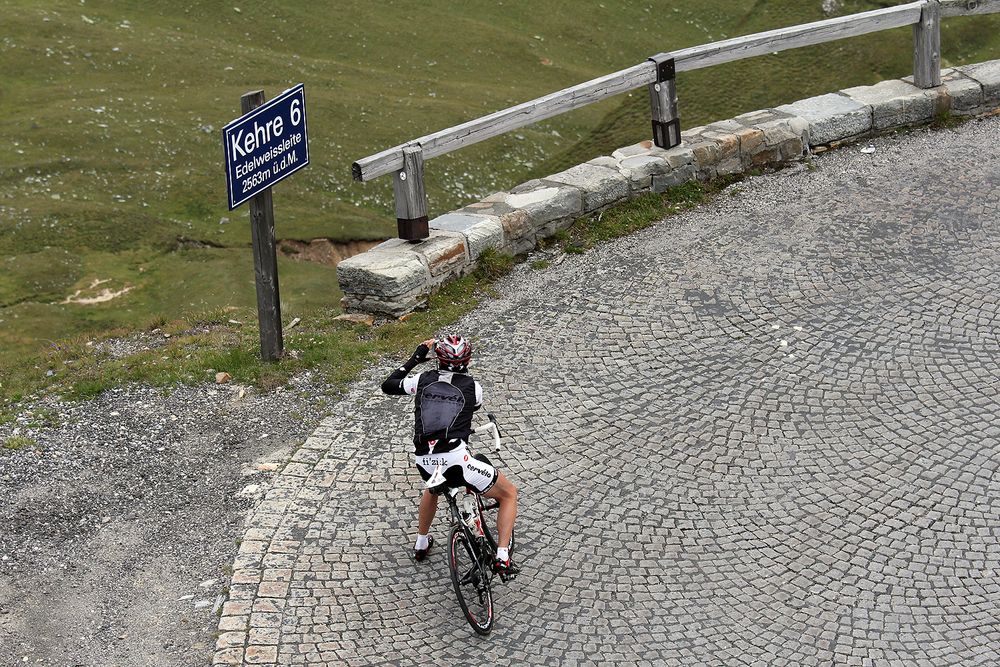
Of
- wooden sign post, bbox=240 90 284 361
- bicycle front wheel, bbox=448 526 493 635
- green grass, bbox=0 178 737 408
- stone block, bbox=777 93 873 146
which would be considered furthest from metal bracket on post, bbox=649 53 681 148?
bicycle front wheel, bbox=448 526 493 635

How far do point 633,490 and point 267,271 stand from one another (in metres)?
4.13

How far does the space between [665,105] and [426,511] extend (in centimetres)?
756

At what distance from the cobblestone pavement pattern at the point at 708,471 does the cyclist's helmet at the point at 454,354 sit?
148 cm

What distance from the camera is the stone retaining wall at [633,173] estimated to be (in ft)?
38.9

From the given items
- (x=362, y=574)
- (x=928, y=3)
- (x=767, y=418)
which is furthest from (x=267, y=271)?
(x=928, y=3)

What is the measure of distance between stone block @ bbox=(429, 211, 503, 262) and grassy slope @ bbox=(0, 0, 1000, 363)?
249 centimetres

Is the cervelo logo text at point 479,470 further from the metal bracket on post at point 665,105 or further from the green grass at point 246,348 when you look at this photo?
the metal bracket on post at point 665,105

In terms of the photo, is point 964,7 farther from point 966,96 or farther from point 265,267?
point 265,267

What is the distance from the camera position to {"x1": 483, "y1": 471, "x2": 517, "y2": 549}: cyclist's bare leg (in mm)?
7688

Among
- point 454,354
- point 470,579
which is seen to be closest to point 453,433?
point 454,354

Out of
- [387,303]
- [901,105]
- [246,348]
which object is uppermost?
[901,105]

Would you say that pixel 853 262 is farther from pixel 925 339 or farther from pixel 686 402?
pixel 686 402

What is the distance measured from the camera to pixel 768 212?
1334 centimetres

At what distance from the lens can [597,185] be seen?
44.0ft
